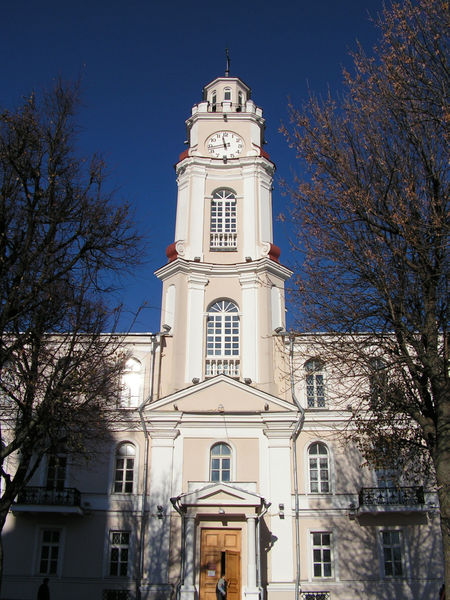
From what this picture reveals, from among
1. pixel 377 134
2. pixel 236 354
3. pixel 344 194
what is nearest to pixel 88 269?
pixel 344 194

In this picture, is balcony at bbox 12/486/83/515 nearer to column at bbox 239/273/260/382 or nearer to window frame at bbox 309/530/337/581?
column at bbox 239/273/260/382

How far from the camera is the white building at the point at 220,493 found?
842 inches

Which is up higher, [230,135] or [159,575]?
[230,135]

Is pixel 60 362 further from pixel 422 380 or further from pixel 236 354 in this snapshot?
pixel 236 354

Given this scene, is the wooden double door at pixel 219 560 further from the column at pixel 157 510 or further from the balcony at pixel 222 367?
the balcony at pixel 222 367

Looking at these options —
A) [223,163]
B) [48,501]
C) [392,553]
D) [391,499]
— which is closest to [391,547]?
[392,553]

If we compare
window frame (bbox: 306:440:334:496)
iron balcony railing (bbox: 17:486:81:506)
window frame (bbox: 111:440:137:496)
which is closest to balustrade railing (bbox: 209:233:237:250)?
window frame (bbox: 111:440:137:496)

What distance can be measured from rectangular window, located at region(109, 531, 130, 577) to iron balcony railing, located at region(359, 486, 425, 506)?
28.7 feet

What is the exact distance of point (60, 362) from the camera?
14383 mm

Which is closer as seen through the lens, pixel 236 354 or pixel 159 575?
pixel 159 575

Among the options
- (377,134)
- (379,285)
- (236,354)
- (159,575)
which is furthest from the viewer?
(236,354)

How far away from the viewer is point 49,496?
73.7ft

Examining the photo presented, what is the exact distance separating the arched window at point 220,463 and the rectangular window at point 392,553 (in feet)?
20.1

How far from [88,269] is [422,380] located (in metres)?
7.95
